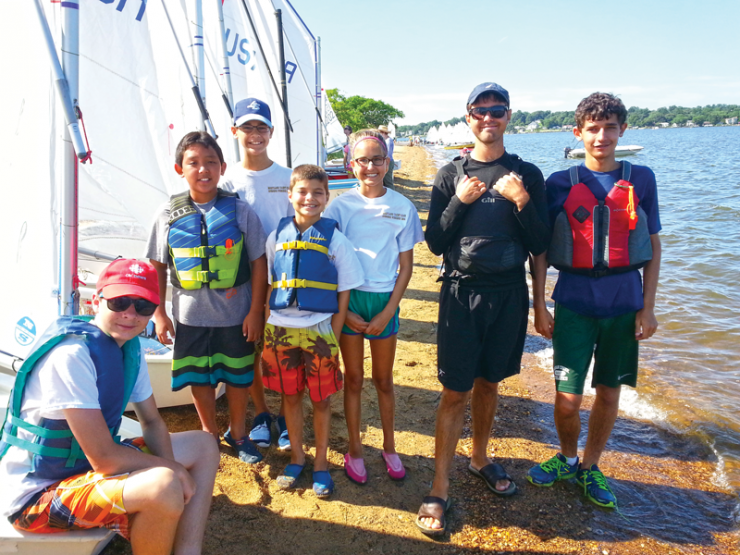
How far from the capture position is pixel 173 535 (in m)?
2.01

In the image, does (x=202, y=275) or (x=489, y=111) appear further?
(x=202, y=275)

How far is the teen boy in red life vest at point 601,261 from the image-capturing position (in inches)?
109

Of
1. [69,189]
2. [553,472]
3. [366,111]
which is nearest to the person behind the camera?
[69,189]

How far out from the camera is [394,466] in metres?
3.17

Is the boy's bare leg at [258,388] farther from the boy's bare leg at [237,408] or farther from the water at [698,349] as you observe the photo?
the water at [698,349]

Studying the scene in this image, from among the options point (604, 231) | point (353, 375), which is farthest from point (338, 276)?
point (604, 231)

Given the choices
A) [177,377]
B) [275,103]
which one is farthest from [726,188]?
[177,377]

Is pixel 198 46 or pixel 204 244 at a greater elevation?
pixel 198 46

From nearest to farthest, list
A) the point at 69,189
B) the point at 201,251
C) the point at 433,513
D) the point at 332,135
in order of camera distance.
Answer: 1. the point at 69,189
2. the point at 433,513
3. the point at 201,251
4. the point at 332,135

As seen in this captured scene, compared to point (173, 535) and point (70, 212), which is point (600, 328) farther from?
point (70, 212)

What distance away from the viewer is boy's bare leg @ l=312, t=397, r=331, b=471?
2.95 metres

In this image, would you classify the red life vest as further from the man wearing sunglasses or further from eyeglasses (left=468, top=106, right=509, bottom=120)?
eyeglasses (left=468, top=106, right=509, bottom=120)

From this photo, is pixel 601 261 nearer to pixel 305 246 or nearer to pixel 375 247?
pixel 375 247

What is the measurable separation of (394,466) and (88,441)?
73.6 inches
